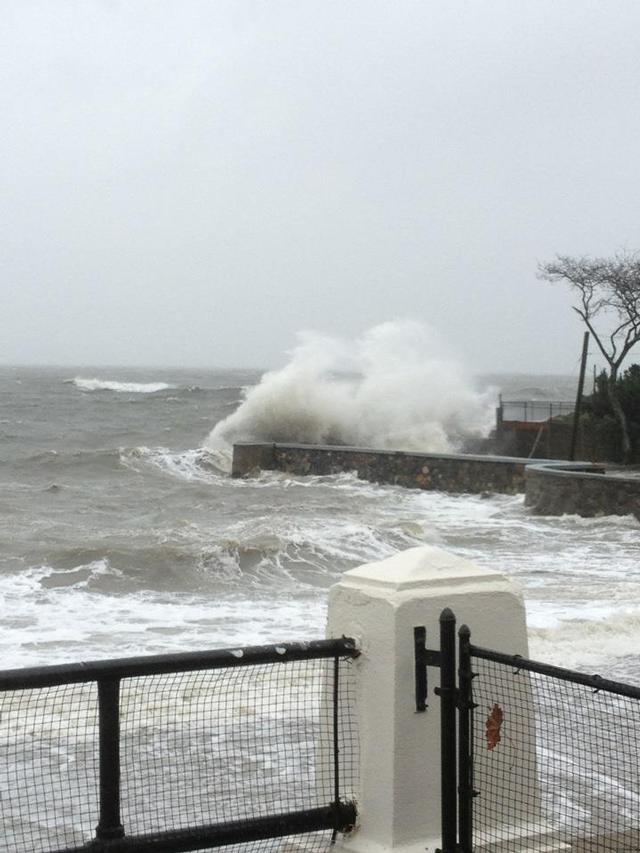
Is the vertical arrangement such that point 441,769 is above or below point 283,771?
above

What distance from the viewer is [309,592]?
14.4 meters

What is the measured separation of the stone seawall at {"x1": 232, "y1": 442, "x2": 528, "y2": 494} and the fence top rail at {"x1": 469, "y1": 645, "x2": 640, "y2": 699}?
22.9 metres

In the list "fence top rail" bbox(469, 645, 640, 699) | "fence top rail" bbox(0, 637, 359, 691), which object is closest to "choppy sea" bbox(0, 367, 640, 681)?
"fence top rail" bbox(469, 645, 640, 699)

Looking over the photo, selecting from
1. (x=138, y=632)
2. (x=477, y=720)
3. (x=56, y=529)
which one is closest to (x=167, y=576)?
(x=138, y=632)

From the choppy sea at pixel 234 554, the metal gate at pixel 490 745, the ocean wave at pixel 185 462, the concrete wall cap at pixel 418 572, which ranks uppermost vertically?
the concrete wall cap at pixel 418 572

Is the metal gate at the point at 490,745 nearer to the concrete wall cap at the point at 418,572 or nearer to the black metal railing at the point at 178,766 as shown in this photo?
the concrete wall cap at the point at 418,572

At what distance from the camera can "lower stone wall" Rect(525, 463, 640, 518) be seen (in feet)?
70.2

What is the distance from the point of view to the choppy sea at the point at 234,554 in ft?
36.3

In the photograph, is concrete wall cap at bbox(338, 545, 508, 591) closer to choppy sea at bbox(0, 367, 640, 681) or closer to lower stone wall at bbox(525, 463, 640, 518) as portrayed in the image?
choppy sea at bbox(0, 367, 640, 681)

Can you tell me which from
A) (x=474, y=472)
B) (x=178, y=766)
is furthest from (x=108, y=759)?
(x=474, y=472)

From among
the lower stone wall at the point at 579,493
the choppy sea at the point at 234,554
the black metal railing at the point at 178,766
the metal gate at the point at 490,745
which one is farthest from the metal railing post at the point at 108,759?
the lower stone wall at the point at 579,493

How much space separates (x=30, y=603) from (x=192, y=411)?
56.8 metres

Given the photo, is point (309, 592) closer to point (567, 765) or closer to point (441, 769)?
point (567, 765)

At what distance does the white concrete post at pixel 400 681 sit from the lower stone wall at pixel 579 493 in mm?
18480
